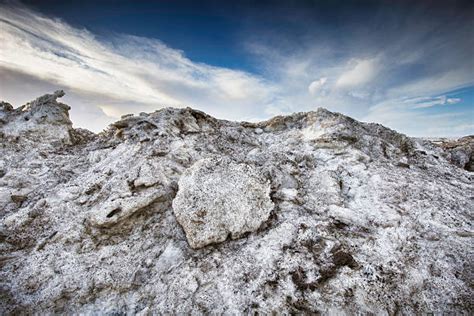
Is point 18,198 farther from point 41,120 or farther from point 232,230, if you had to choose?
point 232,230

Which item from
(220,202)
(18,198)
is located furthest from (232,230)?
(18,198)

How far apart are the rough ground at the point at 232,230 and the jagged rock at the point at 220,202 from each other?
51 mm

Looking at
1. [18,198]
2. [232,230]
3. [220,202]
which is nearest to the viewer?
[232,230]

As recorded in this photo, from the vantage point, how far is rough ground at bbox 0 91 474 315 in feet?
23.3

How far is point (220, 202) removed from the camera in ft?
31.7

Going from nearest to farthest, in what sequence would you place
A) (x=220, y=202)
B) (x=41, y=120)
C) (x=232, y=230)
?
(x=232, y=230) → (x=220, y=202) → (x=41, y=120)

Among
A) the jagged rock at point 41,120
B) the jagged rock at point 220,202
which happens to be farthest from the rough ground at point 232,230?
the jagged rock at point 41,120

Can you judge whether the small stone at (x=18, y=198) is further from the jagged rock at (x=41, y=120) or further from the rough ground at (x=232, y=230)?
the jagged rock at (x=41, y=120)

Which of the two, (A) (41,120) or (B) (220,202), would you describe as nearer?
(B) (220,202)

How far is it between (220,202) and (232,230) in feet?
4.26

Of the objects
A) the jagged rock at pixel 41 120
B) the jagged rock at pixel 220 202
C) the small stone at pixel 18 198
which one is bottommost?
the small stone at pixel 18 198

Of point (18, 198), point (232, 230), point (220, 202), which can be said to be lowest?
point (18, 198)

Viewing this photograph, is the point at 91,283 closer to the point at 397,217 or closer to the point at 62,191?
the point at 62,191

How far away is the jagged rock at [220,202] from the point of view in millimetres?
9211
